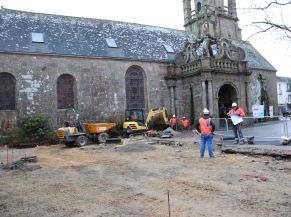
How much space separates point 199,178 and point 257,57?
1178 inches

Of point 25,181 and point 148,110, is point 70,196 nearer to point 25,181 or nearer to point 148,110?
point 25,181

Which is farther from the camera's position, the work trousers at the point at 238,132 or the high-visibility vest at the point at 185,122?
the high-visibility vest at the point at 185,122

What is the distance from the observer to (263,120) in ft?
102

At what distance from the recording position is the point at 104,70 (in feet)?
81.5

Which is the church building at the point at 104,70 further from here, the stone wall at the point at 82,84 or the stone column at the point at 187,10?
the stone column at the point at 187,10

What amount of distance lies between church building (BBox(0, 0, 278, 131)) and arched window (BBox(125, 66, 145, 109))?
0.05m

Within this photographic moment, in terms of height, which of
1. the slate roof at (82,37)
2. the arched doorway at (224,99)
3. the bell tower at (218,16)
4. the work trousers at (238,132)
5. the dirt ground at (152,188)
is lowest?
the dirt ground at (152,188)

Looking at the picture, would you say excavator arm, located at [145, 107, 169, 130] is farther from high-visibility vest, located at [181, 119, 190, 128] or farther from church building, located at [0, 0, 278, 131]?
church building, located at [0, 0, 278, 131]

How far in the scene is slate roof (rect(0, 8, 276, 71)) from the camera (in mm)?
23062

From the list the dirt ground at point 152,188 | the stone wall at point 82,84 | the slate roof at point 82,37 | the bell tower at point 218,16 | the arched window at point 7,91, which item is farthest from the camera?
the bell tower at point 218,16

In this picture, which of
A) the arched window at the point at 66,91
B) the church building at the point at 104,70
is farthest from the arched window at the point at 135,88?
the arched window at the point at 66,91

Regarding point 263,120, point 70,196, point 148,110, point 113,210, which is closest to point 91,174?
point 70,196

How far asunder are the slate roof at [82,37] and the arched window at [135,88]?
109 centimetres

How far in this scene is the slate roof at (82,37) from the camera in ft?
75.7
